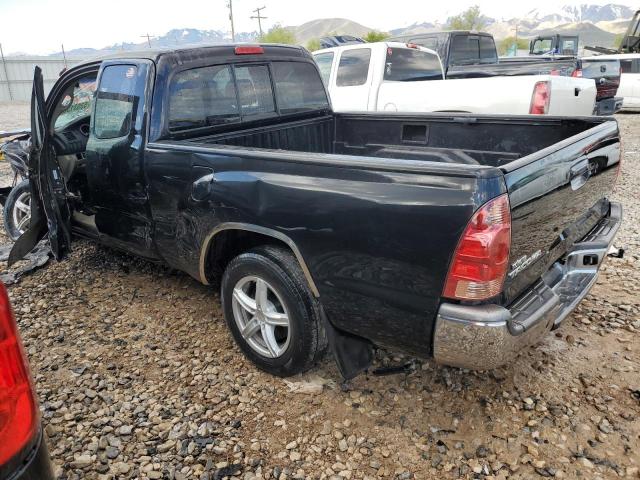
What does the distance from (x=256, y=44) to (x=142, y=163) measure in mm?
1254

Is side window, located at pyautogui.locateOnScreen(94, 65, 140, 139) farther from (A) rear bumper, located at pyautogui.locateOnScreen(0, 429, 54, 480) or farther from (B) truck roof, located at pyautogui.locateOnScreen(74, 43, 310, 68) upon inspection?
(A) rear bumper, located at pyautogui.locateOnScreen(0, 429, 54, 480)

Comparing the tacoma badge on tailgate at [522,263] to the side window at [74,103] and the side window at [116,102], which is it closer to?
the side window at [116,102]

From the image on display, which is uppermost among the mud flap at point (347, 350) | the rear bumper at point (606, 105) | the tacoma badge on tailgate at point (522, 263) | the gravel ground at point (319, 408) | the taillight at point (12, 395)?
the taillight at point (12, 395)

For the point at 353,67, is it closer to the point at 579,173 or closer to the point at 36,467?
the point at 579,173

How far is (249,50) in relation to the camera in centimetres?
353

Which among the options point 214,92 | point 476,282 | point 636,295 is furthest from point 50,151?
point 636,295

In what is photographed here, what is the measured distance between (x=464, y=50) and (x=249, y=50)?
8.30m

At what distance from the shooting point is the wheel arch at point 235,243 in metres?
2.46

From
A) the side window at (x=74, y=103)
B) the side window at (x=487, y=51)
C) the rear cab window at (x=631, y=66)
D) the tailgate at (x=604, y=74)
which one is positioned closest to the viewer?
the side window at (x=74, y=103)

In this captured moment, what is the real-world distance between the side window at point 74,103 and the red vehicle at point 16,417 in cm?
277

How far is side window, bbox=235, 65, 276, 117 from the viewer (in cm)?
350

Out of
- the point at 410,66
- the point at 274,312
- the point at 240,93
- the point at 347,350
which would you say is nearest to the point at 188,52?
the point at 240,93

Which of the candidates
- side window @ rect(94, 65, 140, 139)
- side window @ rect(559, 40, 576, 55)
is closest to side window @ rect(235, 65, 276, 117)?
side window @ rect(94, 65, 140, 139)

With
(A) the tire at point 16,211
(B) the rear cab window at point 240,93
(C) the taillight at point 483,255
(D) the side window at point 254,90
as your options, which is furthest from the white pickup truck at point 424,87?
(C) the taillight at point 483,255
